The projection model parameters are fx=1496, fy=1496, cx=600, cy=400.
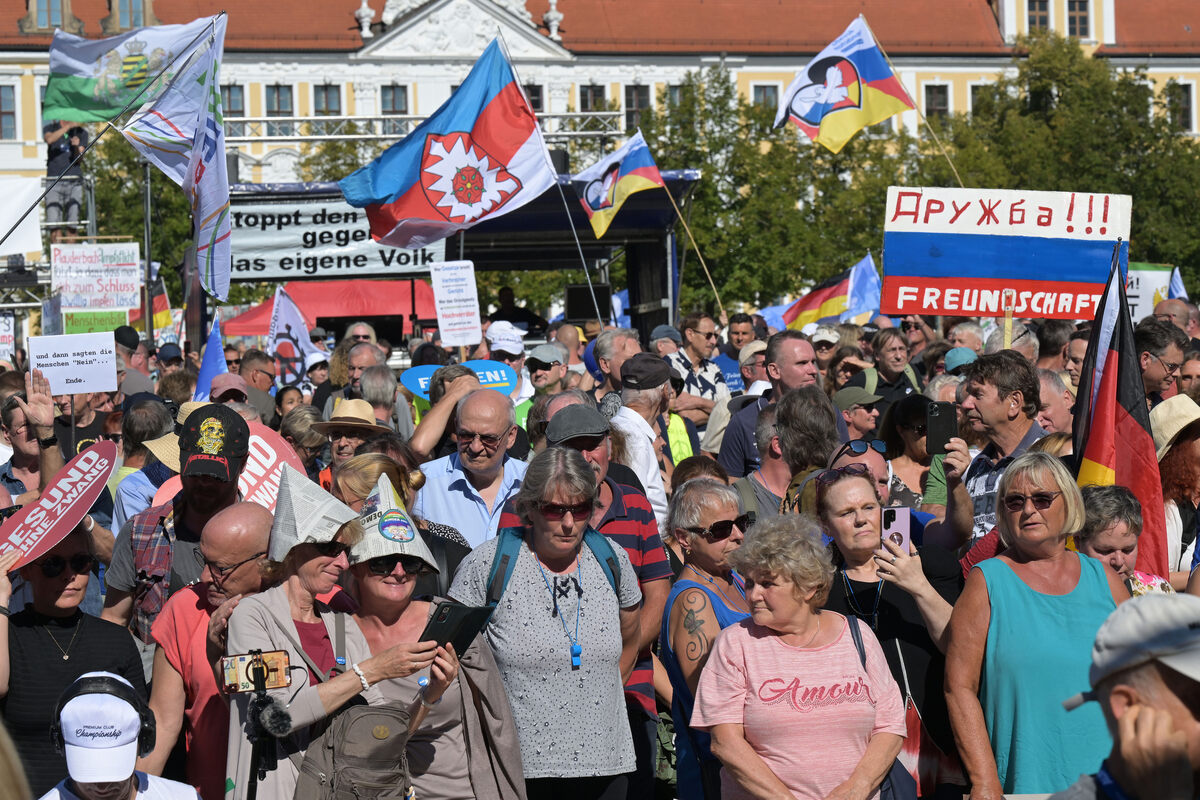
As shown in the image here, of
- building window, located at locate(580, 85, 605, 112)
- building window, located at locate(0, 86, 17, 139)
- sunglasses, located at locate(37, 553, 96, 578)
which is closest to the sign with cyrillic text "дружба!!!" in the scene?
sunglasses, located at locate(37, 553, 96, 578)

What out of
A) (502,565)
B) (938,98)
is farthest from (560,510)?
(938,98)

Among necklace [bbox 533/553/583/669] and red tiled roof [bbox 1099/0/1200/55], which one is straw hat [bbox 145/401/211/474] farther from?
red tiled roof [bbox 1099/0/1200/55]

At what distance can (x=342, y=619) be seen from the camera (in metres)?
4.08

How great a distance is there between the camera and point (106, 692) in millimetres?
3391

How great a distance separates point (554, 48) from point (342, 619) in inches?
2593

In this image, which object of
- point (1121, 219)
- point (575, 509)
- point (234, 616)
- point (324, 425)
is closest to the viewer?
point (234, 616)

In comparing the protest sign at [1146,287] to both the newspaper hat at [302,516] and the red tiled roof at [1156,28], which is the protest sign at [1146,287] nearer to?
the newspaper hat at [302,516]

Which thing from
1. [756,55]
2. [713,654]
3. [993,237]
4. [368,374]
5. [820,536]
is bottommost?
[713,654]

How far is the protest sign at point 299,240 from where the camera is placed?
1538 cm

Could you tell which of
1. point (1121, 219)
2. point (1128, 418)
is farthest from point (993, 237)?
point (1128, 418)

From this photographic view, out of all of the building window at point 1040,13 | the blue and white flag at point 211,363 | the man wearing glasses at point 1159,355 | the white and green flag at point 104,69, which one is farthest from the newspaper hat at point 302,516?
the building window at point 1040,13

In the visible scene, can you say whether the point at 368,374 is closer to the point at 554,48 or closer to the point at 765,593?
the point at 765,593

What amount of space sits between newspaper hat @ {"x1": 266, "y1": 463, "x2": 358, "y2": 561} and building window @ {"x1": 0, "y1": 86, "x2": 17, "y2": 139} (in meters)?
68.3

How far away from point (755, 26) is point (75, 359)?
6449cm
